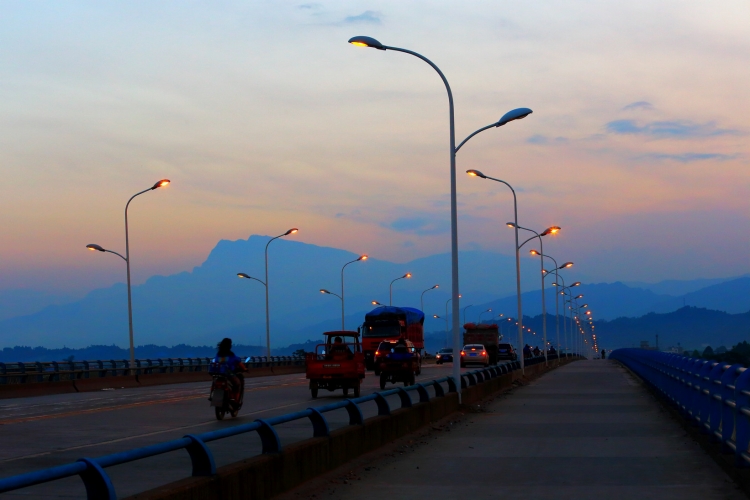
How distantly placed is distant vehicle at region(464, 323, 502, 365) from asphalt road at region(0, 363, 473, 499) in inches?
1881

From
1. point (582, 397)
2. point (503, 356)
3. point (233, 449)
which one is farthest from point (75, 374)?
point (503, 356)

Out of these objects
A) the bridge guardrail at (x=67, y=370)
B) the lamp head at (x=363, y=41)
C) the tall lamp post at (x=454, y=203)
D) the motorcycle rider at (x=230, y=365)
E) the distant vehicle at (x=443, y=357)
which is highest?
the lamp head at (x=363, y=41)

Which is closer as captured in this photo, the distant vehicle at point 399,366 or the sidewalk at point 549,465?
the sidewalk at point 549,465

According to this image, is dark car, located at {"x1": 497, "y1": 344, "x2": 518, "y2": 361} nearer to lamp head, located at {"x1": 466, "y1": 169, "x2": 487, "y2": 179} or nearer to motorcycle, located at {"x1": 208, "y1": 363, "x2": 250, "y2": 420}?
lamp head, located at {"x1": 466, "y1": 169, "x2": 487, "y2": 179}

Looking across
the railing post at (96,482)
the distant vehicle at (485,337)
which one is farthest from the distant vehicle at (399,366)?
the distant vehicle at (485,337)

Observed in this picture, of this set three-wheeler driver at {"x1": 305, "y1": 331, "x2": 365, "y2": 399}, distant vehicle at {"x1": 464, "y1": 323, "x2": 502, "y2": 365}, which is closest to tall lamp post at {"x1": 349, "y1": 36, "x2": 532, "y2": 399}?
three-wheeler driver at {"x1": 305, "y1": 331, "x2": 365, "y2": 399}

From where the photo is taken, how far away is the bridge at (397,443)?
33.5 feet

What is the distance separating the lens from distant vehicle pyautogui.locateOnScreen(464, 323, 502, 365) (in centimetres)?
8231

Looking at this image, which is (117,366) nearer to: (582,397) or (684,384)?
(582,397)

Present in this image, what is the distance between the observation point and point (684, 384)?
2062 cm

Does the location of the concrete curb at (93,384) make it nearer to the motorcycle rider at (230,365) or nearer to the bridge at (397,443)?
the bridge at (397,443)

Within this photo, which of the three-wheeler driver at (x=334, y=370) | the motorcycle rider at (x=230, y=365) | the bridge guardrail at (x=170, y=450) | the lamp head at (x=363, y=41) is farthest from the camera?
the three-wheeler driver at (x=334, y=370)

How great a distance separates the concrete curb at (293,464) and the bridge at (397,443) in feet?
0.07

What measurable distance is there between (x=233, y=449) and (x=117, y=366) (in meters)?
38.8
